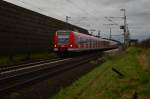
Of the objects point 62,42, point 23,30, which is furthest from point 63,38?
point 23,30

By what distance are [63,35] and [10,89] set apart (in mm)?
19294

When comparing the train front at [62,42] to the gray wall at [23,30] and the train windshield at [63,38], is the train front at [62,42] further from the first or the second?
the gray wall at [23,30]

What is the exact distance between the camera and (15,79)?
11.7m

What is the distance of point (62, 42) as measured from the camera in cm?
2845

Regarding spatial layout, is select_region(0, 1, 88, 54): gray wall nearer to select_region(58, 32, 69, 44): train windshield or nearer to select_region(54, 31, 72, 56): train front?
select_region(54, 31, 72, 56): train front

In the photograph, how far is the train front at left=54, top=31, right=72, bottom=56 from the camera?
28.0 metres

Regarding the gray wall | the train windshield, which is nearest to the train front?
the train windshield

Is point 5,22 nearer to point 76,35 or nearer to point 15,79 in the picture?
point 76,35

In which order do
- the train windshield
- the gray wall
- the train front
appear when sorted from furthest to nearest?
1. the train windshield
2. the train front
3. the gray wall

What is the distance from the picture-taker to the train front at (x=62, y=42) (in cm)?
2795

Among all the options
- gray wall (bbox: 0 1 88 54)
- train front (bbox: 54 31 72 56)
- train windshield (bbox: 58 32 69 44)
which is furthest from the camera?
train windshield (bbox: 58 32 69 44)

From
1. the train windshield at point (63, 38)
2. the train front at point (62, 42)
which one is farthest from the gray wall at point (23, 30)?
the train windshield at point (63, 38)

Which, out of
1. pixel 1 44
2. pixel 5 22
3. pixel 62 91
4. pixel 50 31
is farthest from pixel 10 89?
pixel 50 31

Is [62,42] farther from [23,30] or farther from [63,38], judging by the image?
[23,30]
